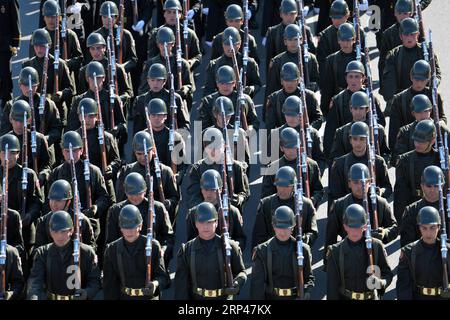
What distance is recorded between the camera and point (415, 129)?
21547mm

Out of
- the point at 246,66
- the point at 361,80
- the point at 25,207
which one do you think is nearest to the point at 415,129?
the point at 361,80

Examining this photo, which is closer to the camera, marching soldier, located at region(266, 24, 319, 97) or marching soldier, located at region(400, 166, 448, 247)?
marching soldier, located at region(400, 166, 448, 247)

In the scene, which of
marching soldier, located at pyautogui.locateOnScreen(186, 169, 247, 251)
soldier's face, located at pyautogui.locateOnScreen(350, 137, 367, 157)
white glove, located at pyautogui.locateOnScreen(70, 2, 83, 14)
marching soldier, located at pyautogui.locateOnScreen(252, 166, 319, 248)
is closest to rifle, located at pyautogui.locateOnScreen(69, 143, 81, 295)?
marching soldier, located at pyautogui.locateOnScreen(186, 169, 247, 251)

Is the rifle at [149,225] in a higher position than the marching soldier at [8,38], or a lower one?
lower

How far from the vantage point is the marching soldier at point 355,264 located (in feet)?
63.2

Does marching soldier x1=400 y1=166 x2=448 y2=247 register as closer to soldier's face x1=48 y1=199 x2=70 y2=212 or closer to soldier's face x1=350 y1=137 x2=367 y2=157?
soldier's face x1=350 y1=137 x2=367 y2=157

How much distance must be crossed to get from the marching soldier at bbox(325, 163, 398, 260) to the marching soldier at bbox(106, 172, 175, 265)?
6.94 feet

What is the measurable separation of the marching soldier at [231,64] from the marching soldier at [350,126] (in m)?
Result: 2.14

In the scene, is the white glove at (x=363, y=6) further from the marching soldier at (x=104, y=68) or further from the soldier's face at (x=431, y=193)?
the soldier's face at (x=431, y=193)

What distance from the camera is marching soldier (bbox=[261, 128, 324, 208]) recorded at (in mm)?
21359

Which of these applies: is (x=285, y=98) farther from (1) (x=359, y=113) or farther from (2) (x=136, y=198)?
(2) (x=136, y=198)

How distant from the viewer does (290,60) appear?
24.4 meters

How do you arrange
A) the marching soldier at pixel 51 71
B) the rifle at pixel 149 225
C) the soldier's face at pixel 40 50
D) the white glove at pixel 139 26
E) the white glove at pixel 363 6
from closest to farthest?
1. the rifle at pixel 149 225
2. the marching soldier at pixel 51 71
3. the soldier's face at pixel 40 50
4. the white glove at pixel 139 26
5. the white glove at pixel 363 6

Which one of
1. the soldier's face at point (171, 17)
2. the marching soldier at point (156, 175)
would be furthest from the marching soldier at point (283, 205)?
the soldier's face at point (171, 17)
